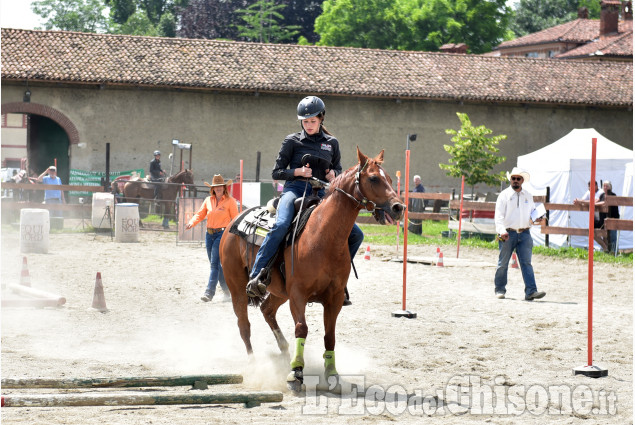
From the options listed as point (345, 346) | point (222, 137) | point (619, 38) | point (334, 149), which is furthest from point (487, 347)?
point (619, 38)

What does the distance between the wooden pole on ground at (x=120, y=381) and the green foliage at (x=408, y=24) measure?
217ft

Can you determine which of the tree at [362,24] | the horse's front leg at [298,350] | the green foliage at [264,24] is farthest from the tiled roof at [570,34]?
the horse's front leg at [298,350]

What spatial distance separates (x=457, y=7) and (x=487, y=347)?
217 feet

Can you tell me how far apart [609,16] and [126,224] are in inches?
2412

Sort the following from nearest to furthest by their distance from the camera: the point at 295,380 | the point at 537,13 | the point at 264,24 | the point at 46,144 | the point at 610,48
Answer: the point at 295,380
the point at 46,144
the point at 610,48
the point at 264,24
the point at 537,13

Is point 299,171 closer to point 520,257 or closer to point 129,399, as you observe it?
point 129,399

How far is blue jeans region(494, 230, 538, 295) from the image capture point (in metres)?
14.4

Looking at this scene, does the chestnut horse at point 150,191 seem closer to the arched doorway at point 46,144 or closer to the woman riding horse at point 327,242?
the arched doorway at point 46,144

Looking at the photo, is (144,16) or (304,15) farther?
(144,16)

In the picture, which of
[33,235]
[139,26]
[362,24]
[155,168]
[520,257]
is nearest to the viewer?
[520,257]

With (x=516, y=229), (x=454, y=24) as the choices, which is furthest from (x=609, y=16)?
(x=516, y=229)

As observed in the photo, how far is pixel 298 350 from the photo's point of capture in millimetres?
8000

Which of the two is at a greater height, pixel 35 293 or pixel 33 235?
pixel 33 235

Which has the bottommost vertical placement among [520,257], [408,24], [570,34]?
[520,257]
